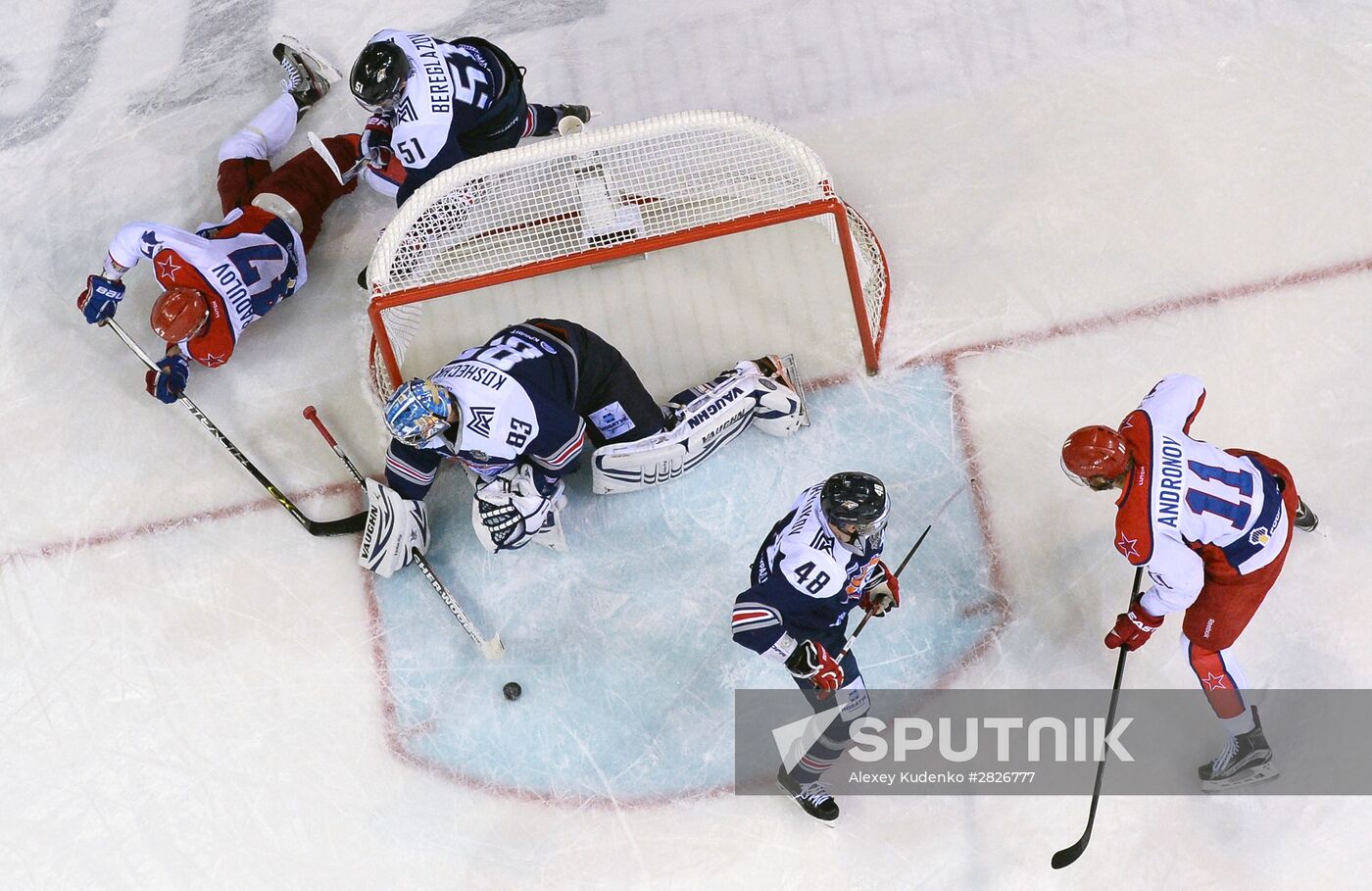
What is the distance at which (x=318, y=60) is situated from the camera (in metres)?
4.63

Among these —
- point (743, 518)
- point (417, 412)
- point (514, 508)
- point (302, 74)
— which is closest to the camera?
point (417, 412)

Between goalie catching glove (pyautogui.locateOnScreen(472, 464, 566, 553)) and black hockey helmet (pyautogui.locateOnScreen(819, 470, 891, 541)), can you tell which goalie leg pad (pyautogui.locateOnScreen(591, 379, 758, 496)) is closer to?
goalie catching glove (pyautogui.locateOnScreen(472, 464, 566, 553))

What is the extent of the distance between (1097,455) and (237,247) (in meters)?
2.84

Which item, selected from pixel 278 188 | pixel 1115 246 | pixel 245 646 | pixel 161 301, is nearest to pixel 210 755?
pixel 245 646

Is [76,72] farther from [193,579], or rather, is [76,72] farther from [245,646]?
[245,646]

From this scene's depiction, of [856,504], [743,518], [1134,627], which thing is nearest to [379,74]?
[743,518]

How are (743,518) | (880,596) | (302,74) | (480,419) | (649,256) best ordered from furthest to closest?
(302,74) → (649,256) → (743,518) → (880,596) → (480,419)

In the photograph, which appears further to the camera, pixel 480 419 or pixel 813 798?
pixel 813 798

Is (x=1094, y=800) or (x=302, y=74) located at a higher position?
(x=302, y=74)

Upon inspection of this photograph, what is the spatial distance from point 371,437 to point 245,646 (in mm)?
817

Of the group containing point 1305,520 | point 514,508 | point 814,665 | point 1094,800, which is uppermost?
point 514,508

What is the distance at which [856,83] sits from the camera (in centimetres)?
452

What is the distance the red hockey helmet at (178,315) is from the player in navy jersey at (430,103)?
72 centimetres

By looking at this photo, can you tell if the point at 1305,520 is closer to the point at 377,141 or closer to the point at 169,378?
the point at 377,141
